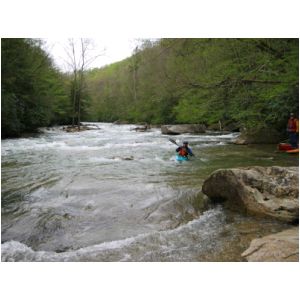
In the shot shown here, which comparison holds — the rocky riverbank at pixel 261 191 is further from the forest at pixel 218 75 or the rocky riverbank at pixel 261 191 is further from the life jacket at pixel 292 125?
the life jacket at pixel 292 125

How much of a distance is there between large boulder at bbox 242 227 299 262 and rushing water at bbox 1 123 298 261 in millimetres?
178

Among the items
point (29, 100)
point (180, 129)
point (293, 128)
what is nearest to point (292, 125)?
point (293, 128)

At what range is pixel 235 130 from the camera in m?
21.8

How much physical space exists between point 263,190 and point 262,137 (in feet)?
32.6

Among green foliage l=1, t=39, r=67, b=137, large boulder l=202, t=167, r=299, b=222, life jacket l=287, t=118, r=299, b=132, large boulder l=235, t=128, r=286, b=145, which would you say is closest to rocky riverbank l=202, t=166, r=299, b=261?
large boulder l=202, t=167, r=299, b=222

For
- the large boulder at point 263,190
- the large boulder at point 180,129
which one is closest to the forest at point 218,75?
the large boulder at point 263,190

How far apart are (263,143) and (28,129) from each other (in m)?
15.2

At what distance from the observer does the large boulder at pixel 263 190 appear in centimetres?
414

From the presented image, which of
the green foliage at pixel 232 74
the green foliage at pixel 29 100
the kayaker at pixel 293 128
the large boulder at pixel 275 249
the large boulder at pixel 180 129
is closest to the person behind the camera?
the large boulder at pixel 275 249

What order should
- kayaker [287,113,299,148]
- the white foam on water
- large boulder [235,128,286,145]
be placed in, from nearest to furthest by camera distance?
the white foam on water, kayaker [287,113,299,148], large boulder [235,128,286,145]

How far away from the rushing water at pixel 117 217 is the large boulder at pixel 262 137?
5558mm

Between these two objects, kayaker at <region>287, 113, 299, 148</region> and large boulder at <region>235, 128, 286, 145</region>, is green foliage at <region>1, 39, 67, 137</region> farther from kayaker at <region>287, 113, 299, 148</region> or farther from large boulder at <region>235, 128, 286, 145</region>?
kayaker at <region>287, 113, 299, 148</region>

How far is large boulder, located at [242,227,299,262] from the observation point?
2.93 meters

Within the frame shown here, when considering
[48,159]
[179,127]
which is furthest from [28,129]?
[48,159]
